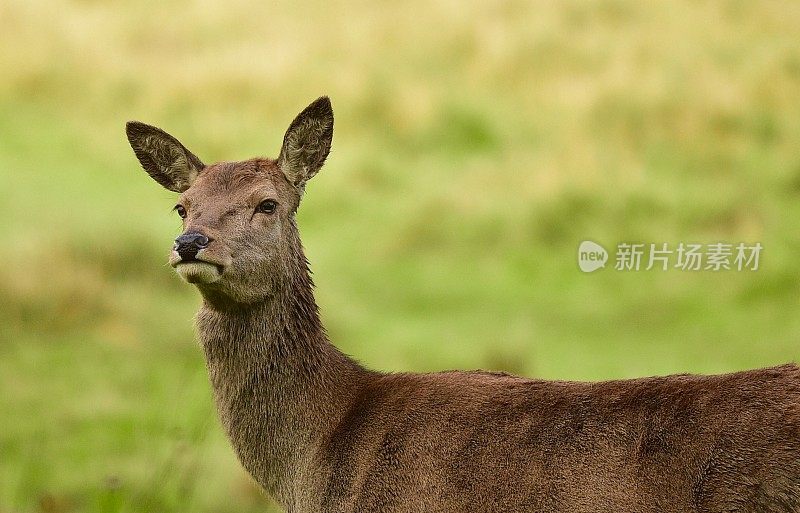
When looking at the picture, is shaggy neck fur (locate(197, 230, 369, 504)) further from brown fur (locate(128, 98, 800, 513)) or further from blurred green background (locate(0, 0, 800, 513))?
blurred green background (locate(0, 0, 800, 513))

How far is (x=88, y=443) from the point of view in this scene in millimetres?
11469

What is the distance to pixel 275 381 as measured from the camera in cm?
652

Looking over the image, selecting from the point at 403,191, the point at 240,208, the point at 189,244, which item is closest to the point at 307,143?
the point at 240,208

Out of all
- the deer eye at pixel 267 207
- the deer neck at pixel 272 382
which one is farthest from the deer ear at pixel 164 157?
the deer neck at pixel 272 382

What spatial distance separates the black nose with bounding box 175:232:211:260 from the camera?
5.95m

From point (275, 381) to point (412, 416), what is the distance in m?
0.73

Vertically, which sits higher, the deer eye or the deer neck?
the deer eye

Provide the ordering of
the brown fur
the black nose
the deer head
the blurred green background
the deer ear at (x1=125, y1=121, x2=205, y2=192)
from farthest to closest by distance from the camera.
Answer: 1. the blurred green background
2. the deer ear at (x1=125, y1=121, x2=205, y2=192)
3. the deer head
4. the black nose
5. the brown fur

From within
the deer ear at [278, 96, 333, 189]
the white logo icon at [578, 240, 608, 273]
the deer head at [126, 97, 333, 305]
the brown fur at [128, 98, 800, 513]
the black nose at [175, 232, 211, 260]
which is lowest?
the brown fur at [128, 98, 800, 513]

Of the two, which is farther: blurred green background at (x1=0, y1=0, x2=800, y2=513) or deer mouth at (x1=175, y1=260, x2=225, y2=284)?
blurred green background at (x1=0, y1=0, x2=800, y2=513)

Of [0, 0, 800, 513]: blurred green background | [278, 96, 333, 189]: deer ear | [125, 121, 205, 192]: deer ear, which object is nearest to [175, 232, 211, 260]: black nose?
[278, 96, 333, 189]: deer ear

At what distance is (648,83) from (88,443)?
34.8 ft

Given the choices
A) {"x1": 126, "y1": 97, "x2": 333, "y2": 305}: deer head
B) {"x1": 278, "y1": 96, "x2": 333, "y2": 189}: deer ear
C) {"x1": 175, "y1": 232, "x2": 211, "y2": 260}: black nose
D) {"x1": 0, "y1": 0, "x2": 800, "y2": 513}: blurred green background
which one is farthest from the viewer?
{"x1": 0, "y1": 0, "x2": 800, "y2": 513}: blurred green background

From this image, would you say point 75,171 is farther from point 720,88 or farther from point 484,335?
point 720,88
